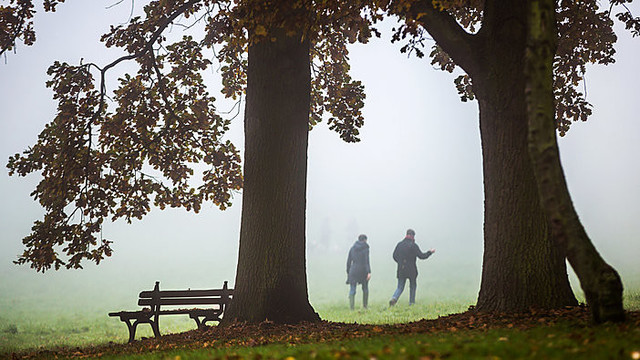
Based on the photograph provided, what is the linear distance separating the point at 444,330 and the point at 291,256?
11.6 ft

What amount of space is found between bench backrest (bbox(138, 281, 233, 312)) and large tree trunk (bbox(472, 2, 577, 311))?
19.1 ft

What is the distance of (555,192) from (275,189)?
17.0 feet

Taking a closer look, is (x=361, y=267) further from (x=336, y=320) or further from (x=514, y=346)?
(x=514, y=346)

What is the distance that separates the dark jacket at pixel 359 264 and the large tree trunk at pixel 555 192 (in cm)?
1122

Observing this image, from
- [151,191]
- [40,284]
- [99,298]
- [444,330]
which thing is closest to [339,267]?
[99,298]

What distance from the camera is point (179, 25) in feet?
45.0

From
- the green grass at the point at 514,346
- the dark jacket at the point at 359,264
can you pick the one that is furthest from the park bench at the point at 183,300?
the dark jacket at the point at 359,264

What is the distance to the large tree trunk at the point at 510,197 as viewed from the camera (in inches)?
292

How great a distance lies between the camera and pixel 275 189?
371 inches

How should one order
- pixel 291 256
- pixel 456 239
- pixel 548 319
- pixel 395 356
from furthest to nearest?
pixel 456 239, pixel 291 256, pixel 548 319, pixel 395 356

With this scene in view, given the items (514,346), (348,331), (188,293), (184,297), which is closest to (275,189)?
(348,331)

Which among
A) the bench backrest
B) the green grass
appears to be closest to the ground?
the green grass

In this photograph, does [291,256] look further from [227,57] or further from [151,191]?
[227,57]

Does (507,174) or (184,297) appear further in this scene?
(184,297)
